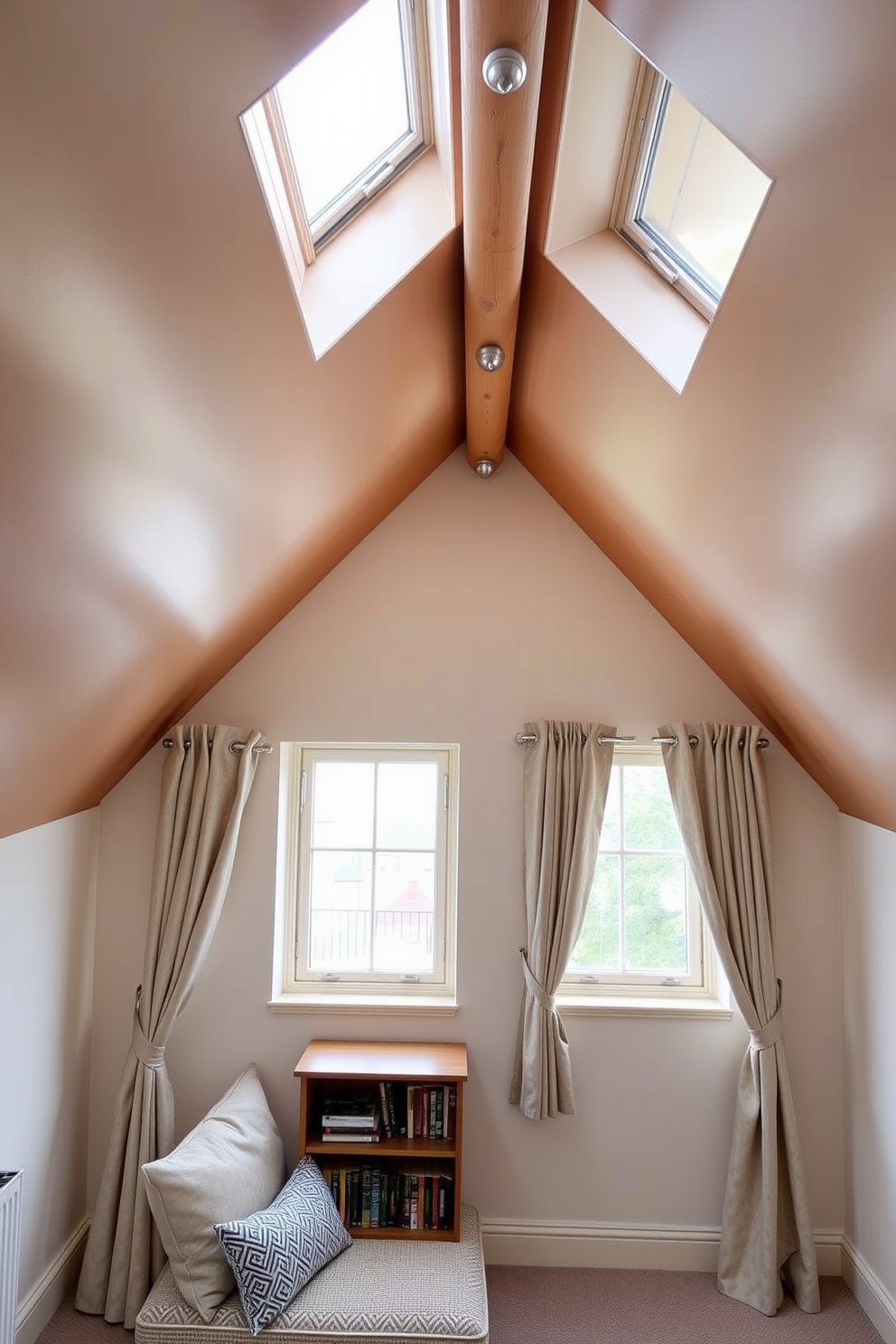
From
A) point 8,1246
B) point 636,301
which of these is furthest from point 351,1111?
point 636,301

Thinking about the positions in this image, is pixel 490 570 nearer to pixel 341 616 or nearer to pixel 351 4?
pixel 341 616

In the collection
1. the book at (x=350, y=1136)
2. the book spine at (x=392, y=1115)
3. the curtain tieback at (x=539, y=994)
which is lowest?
the book at (x=350, y=1136)

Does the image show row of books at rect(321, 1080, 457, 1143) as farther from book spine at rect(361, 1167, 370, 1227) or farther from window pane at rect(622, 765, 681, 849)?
window pane at rect(622, 765, 681, 849)

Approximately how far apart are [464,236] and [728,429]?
0.77m

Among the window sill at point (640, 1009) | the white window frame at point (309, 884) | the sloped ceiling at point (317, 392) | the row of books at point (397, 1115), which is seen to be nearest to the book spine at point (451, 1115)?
the row of books at point (397, 1115)

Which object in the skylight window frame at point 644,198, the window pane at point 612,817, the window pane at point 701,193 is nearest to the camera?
the window pane at point 701,193

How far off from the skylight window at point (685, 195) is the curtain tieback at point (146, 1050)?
2885 millimetres

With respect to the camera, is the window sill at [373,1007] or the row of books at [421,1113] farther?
the window sill at [373,1007]

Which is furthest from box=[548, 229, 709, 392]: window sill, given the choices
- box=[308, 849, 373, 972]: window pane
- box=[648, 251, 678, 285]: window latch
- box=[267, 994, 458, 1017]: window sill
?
box=[267, 994, 458, 1017]: window sill

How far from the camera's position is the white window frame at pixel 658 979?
10.9 ft

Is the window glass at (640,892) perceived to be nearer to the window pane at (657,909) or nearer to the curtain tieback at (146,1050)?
the window pane at (657,909)

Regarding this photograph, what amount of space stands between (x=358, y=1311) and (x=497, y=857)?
1.45 metres

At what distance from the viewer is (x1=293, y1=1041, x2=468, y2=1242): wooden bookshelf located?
292 centimetres

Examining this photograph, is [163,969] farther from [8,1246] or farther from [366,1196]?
[366,1196]
